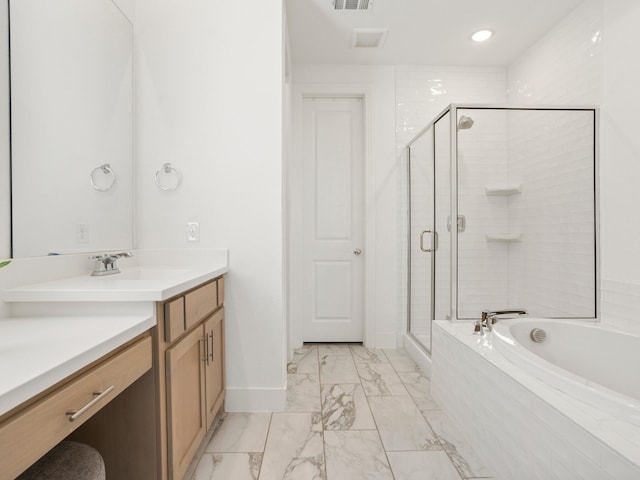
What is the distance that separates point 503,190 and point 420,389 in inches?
58.8

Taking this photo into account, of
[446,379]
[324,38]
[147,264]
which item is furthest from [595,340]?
[324,38]

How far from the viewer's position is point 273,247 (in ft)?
6.23

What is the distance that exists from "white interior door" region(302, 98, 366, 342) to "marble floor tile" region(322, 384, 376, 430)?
913mm

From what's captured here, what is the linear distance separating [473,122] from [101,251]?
238 centimetres

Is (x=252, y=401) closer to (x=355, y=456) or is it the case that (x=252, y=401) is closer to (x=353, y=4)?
(x=355, y=456)

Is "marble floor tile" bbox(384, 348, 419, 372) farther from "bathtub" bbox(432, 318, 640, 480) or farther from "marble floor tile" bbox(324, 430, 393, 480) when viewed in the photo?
"marble floor tile" bbox(324, 430, 393, 480)

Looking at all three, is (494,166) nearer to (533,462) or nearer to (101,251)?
(533,462)

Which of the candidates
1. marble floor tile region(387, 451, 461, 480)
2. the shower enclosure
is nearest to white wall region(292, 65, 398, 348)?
the shower enclosure

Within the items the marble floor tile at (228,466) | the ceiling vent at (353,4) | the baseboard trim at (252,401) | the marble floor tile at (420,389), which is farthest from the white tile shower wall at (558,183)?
the marble floor tile at (228,466)

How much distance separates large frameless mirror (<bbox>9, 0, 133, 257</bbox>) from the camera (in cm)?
122

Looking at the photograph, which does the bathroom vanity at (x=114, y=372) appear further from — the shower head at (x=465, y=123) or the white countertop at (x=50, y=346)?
the shower head at (x=465, y=123)

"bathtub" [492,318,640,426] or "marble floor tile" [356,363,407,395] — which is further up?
"bathtub" [492,318,640,426]

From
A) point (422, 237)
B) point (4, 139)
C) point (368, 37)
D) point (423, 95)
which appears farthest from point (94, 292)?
point (423, 95)

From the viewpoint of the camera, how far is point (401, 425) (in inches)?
69.4
